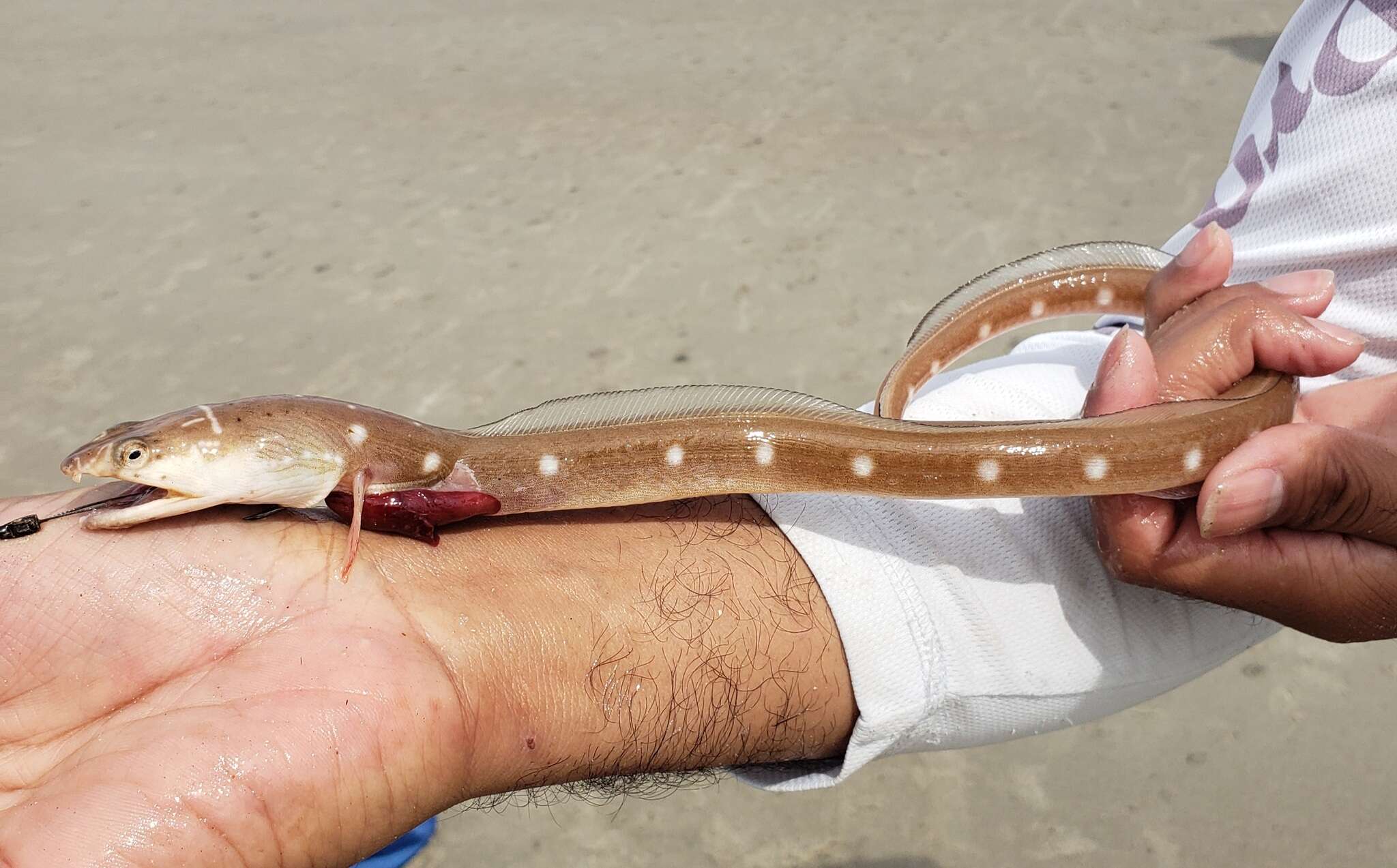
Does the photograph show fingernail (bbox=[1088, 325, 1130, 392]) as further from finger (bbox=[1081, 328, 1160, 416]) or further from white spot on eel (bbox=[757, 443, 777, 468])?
white spot on eel (bbox=[757, 443, 777, 468])

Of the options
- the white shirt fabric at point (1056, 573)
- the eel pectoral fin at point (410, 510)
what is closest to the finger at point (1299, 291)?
the white shirt fabric at point (1056, 573)

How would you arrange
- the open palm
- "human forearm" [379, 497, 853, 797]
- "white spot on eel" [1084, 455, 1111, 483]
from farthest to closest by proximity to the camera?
1. "white spot on eel" [1084, 455, 1111, 483]
2. "human forearm" [379, 497, 853, 797]
3. the open palm

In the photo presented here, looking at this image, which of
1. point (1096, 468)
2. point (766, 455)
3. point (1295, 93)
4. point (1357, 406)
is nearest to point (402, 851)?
point (766, 455)

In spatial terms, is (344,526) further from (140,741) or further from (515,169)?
(515,169)

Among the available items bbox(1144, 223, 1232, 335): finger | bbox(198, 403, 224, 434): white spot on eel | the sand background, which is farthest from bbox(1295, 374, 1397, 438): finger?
bbox(198, 403, 224, 434): white spot on eel

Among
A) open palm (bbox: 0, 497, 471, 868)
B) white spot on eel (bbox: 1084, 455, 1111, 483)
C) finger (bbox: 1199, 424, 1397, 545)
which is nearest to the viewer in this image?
open palm (bbox: 0, 497, 471, 868)

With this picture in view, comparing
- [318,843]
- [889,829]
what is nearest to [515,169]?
[889,829]

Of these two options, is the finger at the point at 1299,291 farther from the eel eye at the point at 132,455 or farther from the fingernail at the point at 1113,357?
the eel eye at the point at 132,455
